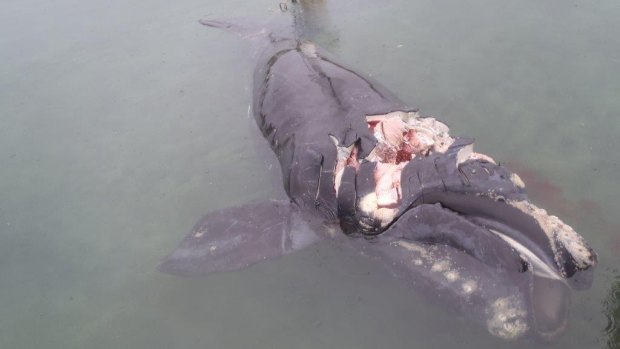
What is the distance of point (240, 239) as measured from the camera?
4738 mm

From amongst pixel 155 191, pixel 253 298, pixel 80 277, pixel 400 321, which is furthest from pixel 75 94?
pixel 400 321

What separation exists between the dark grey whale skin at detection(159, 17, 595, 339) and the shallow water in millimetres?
185

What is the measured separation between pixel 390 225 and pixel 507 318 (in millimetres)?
1150

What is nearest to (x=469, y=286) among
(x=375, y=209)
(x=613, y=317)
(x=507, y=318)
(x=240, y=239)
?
(x=507, y=318)

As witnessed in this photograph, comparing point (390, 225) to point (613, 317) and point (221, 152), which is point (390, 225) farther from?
point (221, 152)

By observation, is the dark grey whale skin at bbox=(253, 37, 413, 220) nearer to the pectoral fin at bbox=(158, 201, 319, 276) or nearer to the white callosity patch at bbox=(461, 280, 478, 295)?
the pectoral fin at bbox=(158, 201, 319, 276)

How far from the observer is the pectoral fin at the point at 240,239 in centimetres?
462

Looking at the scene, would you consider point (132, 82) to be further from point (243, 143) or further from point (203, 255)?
point (203, 255)

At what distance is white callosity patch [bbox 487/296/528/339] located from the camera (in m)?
3.74

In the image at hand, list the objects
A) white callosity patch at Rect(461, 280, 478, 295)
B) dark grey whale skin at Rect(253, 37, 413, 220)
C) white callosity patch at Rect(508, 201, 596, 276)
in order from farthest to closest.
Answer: dark grey whale skin at Rect(253, 37, 413, 220) → white callosity patch at Rect(461, 280, 478, 295) → white callosity patch at Rect(508, 201, 596, 276)

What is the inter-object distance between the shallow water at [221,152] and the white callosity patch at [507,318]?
0.32 ft

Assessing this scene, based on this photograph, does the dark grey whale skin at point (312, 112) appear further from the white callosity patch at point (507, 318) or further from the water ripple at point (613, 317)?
the water ripple at point (613, 317)

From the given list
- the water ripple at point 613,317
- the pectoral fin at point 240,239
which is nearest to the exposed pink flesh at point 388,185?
the pectoral fin at point 240,239

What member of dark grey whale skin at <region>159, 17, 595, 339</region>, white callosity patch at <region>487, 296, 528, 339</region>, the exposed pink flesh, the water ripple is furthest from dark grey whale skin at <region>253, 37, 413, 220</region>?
the water ripple
